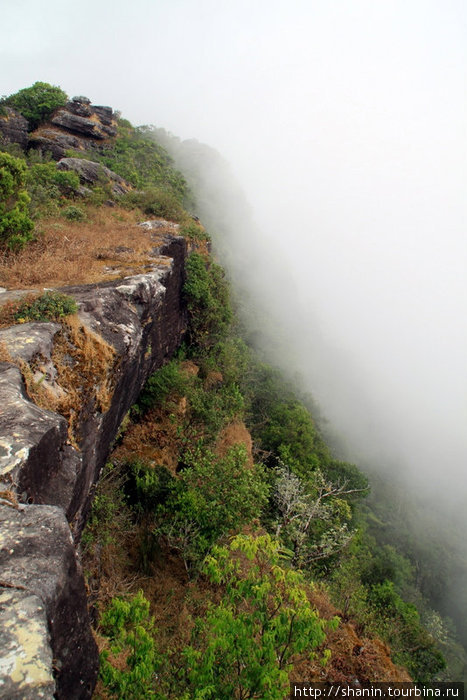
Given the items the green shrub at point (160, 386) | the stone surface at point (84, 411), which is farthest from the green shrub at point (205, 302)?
the green shrub at point (160, 386)

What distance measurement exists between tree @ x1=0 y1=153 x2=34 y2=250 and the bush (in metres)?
22.6

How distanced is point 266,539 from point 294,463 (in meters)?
17.6

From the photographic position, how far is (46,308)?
658 centimetres

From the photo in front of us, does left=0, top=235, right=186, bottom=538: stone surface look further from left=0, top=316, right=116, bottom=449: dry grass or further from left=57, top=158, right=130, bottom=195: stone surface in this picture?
left=57, top=158, right=130, bottom=195: stone surface

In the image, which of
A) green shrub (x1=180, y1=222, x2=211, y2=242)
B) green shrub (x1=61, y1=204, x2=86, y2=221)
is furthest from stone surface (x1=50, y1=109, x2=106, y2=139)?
green shrub (x1=180, y1=222, x2=211, y2=242)

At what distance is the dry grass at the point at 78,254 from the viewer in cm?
870

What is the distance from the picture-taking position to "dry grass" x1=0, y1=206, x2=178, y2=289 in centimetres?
870

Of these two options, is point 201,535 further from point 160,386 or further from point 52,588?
point 52,588

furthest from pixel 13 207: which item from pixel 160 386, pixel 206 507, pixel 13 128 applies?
pixel 13 128

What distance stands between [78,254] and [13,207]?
7.39ft

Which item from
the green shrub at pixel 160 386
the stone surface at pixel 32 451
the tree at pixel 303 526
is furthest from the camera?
the tree at pixel 303 526

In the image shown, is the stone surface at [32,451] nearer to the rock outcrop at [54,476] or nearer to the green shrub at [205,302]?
the rock outcrop at [54,476]

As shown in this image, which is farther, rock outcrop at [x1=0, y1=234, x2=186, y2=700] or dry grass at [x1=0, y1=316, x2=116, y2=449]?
dry grass at [x1=0, y1=316, x2=116, y2=449]

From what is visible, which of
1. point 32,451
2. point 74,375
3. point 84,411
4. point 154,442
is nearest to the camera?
point 32,451
